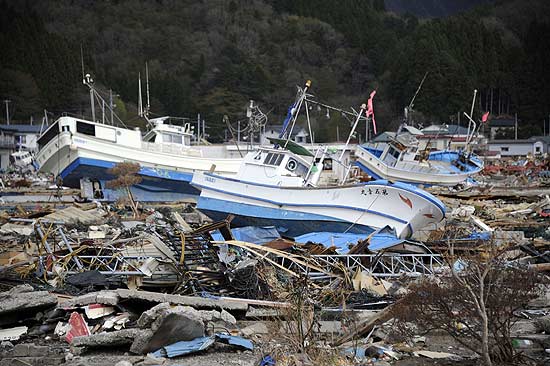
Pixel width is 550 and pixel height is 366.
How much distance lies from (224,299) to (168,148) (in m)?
22.8

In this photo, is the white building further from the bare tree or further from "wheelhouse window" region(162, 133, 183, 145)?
the bare tree

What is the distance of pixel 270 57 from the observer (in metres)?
99.1

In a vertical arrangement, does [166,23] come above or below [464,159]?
above

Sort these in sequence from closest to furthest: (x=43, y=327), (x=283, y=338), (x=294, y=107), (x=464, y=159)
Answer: (x=283, y=338) → (x=43, y=327) → (x=294, y=107) → (x=464, y=159)

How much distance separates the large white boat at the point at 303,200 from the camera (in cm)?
1555

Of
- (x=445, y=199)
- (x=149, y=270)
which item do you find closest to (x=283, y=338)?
(x=149, y=270)

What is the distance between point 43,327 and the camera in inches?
348

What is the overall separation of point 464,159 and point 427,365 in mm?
28897

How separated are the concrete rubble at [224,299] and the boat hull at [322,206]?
0.60 m

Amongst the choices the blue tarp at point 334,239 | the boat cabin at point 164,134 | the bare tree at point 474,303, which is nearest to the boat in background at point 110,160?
the boat cabin at point 164,134

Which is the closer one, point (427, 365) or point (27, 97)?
point (427, 365)

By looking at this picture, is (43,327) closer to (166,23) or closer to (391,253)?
(391,253)

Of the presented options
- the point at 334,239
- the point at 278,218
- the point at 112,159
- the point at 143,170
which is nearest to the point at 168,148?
the point at 143,170

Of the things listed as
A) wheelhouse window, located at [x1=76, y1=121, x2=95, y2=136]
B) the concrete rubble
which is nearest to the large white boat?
the concrete rubble
